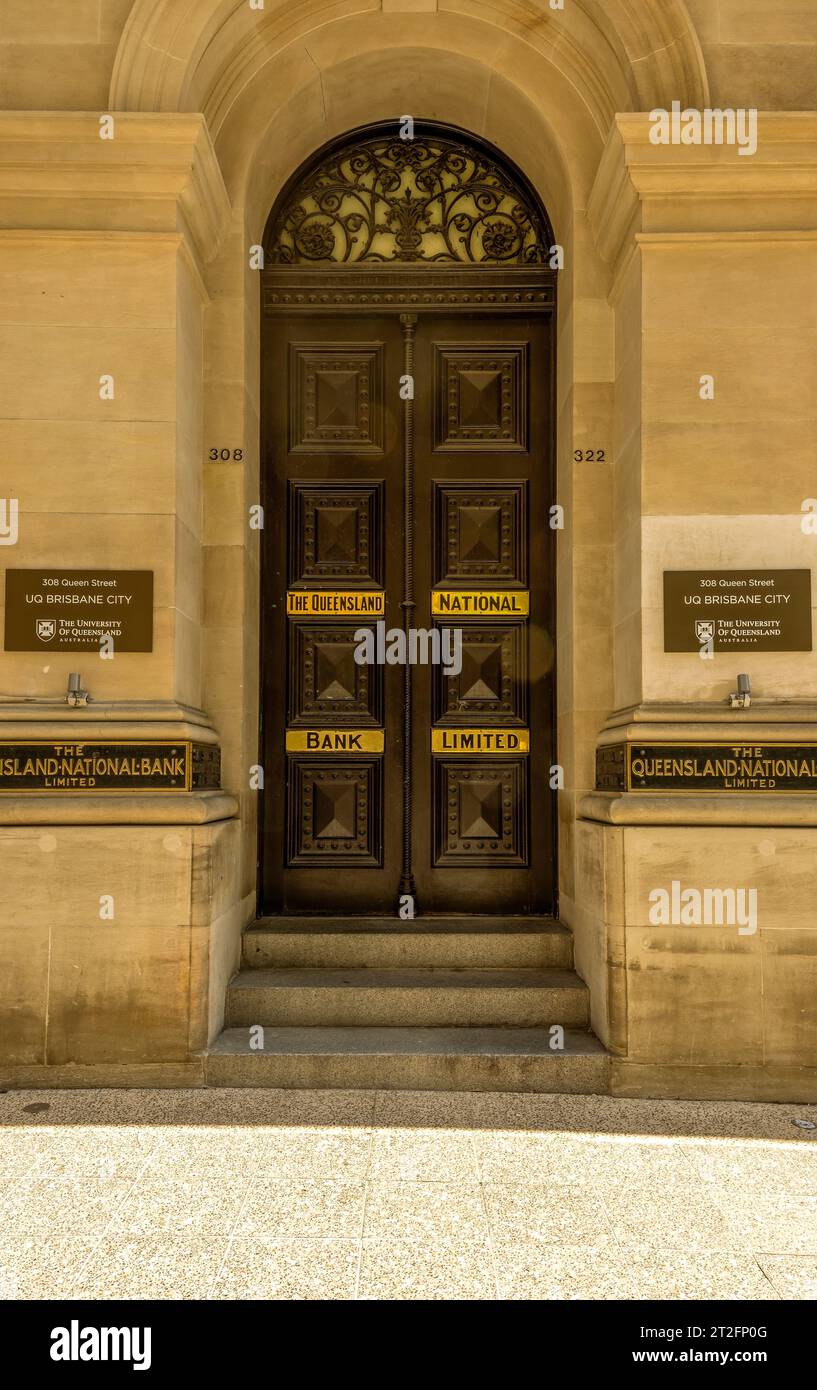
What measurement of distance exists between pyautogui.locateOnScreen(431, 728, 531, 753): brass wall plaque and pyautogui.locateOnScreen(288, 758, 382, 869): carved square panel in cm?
48

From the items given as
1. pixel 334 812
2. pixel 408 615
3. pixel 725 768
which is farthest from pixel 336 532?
pixel 725 768

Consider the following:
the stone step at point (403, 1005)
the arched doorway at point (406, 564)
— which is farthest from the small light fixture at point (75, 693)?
the stone step at point (403, 1005)

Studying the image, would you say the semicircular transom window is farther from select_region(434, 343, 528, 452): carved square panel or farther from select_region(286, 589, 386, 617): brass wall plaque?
select_region(286, 589, 386, 617): brass wall plaque

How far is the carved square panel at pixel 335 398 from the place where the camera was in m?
6.90

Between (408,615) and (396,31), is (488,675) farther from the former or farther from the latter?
(396,31)

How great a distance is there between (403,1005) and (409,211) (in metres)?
5.74

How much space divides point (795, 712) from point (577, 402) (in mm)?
2546

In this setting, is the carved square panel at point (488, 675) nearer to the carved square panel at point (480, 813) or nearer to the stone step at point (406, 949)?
the carved square panel at point (480, 813)

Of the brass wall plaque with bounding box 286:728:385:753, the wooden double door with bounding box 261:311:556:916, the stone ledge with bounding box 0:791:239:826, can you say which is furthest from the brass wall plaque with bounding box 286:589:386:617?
the stone ledge with bounding box 0:791:239:826

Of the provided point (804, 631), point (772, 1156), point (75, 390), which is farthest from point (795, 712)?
point (75, 390)

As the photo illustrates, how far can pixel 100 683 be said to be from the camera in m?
5.41

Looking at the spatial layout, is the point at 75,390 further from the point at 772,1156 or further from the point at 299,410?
the point at 772,1156

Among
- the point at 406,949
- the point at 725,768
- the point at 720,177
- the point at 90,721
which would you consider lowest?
the point at 406,949

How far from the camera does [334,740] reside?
6.80m
